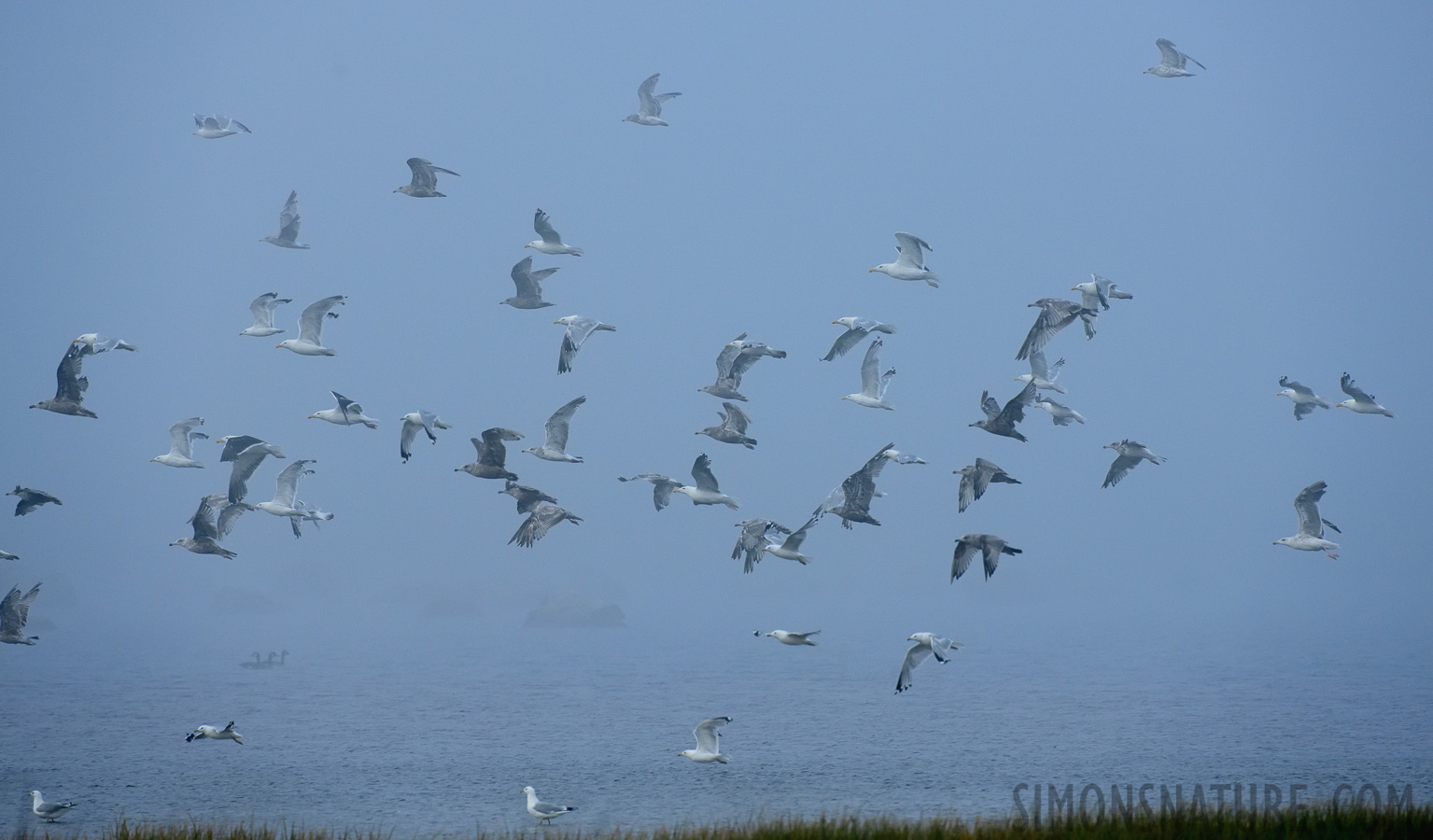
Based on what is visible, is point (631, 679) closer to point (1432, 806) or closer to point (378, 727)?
point (378, 727)

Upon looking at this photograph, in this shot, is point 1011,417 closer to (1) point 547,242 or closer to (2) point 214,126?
(1) point 547,242

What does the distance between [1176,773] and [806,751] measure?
13.4 metres

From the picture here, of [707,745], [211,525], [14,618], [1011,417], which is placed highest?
[1011,417]

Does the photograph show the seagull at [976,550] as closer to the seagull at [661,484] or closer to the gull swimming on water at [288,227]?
the seagull at [661,484]

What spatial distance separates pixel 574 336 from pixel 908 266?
24.2ft

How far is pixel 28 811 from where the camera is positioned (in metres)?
34.6

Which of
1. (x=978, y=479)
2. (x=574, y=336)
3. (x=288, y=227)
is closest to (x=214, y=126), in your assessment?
(x=288, y=227)

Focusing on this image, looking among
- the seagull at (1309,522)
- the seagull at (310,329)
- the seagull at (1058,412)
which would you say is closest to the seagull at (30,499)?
the seagull at (310,329)

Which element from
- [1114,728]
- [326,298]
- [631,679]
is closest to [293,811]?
[326,298]

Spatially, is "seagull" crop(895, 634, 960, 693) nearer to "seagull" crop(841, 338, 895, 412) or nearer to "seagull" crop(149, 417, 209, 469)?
"seagull" crop(841, 338, 895, 412)

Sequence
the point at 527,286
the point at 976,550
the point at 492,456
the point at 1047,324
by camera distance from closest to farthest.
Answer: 1. the point at 976,550
2. the point at 1047,324
3. the point at 492,456
4. the point at 527,286

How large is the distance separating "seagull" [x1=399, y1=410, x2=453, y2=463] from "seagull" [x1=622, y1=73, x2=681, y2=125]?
33.0ft

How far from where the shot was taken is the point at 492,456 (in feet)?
80.7

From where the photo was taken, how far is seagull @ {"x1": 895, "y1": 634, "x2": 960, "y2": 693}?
19750 millimetres
